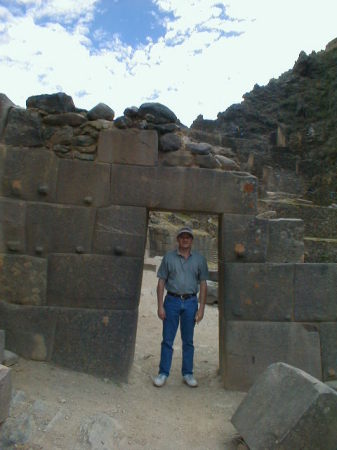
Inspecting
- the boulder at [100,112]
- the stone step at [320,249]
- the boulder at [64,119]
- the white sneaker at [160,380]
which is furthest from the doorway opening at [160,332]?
the stone step at [320,249]

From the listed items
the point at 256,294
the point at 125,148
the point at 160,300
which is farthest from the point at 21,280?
the point at 256,294

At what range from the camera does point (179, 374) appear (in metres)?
5.21

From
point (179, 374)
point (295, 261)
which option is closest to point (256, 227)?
point (295, 261)

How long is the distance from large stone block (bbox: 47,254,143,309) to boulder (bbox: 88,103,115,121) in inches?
60.5

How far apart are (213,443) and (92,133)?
3250 millimetres

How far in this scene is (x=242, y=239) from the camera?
4.66m

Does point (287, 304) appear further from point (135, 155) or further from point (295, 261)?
point (135, 155)

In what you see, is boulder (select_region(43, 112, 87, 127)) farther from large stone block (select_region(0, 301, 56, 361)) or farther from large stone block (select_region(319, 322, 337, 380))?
large stone block (select_region(319, 322, 337, 380))

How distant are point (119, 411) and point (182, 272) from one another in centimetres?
159

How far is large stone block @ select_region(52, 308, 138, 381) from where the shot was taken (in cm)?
449

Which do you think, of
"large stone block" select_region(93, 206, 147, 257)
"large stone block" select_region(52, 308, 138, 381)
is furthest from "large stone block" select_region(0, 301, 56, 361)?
"large stone block" select_region(93, 206, 147, 257)

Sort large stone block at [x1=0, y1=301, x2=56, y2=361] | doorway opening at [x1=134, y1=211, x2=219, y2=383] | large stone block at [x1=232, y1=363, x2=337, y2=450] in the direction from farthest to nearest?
doorway opening at [x1=134, y1=211, x2=219, y2=383] < large stone block at [x1=0, y1=301, x2=56, y2=361] < large stone block at [x1=232, y1=363, x2=337, y2=450]

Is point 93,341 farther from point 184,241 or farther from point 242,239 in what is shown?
point 242,239

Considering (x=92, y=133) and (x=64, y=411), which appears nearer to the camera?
(x=64, y=411)
